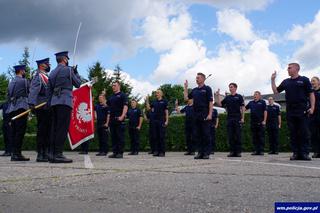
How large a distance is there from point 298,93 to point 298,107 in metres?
0.30

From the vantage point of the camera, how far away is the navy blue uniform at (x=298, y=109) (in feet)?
32.7

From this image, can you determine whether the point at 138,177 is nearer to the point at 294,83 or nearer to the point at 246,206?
the point at 246,206

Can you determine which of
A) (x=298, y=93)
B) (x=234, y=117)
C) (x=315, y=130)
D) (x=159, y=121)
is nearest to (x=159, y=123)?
(x=159, y=121)

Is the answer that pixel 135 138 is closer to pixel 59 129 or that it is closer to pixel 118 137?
pixel 118 137

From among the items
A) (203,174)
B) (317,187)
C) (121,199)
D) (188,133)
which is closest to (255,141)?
(188,133)

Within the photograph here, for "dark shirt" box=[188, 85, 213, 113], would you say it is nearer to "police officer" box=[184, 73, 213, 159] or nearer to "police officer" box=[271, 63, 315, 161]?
"police officer" box=[184, 73, 213, 159]

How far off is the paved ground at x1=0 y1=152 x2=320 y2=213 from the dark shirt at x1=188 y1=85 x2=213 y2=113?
14.2ft

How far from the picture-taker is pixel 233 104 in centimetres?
1316

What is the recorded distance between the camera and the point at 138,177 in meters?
6.02

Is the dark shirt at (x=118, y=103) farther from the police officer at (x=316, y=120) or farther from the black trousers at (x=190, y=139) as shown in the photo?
the police officer at (x=316, y=120)

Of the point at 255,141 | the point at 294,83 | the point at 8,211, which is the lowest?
the point at 8,211

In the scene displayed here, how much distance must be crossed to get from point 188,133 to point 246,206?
11662 mm

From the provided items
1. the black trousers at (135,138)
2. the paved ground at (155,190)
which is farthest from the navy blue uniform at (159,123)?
the paved ground at (155,190)

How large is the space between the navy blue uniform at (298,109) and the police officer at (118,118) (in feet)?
13.2
